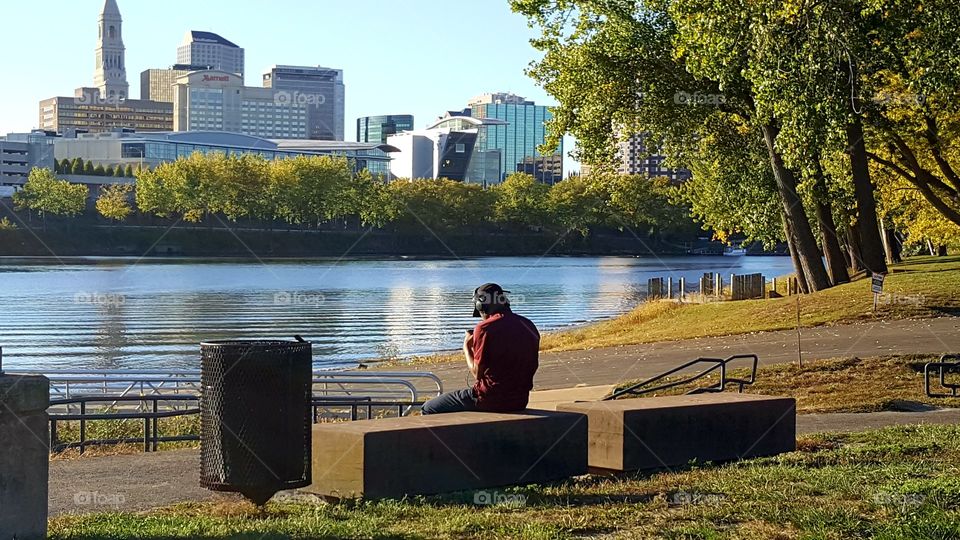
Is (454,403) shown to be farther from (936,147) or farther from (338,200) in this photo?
(338,200)

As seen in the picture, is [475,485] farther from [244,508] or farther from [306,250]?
[306,250]

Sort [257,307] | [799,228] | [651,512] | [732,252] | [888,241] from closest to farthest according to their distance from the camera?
[651,512]
[799,228]
[888,241]
[257,307]
[732,252]

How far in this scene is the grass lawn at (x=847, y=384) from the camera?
60.0 ft

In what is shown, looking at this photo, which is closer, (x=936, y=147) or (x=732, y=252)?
(x=936, y=147)

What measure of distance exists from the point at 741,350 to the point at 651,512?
2066 centimetres

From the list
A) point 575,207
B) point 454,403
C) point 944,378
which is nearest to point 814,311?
point 944,378

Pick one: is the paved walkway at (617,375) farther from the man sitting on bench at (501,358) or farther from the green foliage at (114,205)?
the green foliage at (114,205)

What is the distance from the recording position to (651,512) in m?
8.12

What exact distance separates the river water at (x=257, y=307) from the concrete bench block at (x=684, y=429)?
24101 millimetres

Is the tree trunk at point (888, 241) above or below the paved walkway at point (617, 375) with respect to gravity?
above

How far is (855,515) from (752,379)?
13.1m

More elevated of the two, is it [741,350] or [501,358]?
[501,358]

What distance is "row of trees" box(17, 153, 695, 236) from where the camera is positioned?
15475 cm

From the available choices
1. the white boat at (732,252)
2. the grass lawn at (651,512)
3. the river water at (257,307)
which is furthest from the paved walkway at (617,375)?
the white boat at (732,252)
